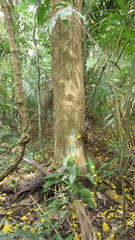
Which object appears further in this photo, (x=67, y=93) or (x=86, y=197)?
(x=67, y=93)

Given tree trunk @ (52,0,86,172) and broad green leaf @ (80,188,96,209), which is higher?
tree trunk @ (52,0,86,172)

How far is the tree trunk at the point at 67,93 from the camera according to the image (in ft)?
7.05

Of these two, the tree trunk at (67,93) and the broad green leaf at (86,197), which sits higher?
the tree trunk at (67,93)

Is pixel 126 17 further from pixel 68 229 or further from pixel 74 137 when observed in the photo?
pixel 68 229

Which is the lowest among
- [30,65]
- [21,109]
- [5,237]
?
[5,237]

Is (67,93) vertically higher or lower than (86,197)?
higher

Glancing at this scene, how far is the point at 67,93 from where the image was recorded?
216cm

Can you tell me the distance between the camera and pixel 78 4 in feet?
7.76

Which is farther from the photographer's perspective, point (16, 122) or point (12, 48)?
point (16, 122)

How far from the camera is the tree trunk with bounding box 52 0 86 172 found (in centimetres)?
215

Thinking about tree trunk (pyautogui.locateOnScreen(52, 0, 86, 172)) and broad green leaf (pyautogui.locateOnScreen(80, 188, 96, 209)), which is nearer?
broad green leaf (pyautogui.locateOnScreen(80, 188, 96, 209))

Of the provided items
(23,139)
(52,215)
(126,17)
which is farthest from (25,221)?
(126,17)

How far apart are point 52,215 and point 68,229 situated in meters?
0.20

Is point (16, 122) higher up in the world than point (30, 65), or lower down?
lower down
